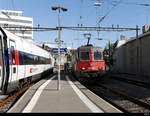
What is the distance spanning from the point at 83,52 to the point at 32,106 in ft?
29.1

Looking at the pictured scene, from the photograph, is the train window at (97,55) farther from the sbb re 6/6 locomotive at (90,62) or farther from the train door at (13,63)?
the train door at (13,63)

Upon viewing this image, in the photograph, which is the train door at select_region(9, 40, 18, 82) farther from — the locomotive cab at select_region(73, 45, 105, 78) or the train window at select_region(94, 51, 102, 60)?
Result: the train window at select_region(94, 51, 102, 60)

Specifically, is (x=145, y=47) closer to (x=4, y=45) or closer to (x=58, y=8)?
(x=58, y=8)

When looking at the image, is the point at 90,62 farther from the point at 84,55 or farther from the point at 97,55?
the point at 97,55

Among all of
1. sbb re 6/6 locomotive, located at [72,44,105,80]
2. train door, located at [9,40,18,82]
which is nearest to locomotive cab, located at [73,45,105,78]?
sbb re 6/6 locomotive, located at [72,44,105,80]

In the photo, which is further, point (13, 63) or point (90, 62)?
point (90, 62)

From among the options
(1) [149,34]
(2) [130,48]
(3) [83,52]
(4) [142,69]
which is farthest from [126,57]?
(3) [83,52]

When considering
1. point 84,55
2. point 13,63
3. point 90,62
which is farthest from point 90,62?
point 13,63

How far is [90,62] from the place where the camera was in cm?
1442

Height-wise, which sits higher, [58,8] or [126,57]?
[58,8]

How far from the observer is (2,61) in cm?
749

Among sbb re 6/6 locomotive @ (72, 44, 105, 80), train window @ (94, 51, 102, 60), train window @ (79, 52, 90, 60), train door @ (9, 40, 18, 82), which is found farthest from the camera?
train window @ (94, 51, 102, 60)

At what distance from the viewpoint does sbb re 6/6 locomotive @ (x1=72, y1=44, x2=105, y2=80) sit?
14.0 meters

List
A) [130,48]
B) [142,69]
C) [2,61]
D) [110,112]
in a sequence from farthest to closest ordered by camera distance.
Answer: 1. [130,48]
2. [142,69]
3. [2,61]
4. [110,112]
